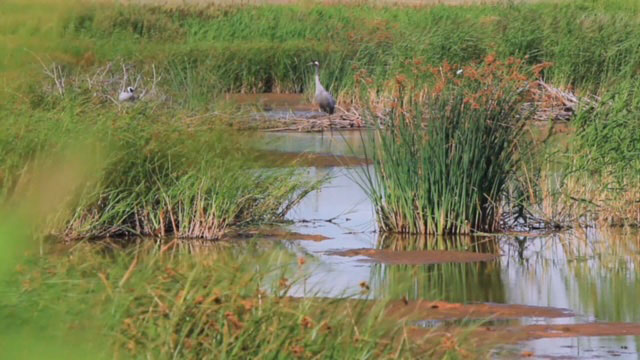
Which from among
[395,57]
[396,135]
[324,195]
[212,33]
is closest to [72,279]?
[396,135]

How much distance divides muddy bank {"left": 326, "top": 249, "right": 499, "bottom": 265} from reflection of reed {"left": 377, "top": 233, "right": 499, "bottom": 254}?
0.78ft

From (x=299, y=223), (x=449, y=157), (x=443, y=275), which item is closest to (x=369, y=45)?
(x=299, y=223)

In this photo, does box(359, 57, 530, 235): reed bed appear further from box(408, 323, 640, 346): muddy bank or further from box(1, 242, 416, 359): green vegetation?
box(1, 242, 416, 359): green vegetation

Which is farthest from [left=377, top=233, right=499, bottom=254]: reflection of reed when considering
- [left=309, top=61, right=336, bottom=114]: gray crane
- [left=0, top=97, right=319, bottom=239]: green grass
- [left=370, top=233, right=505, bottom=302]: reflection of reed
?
[left=309, top=61, right=336, bottom=114]: gray crane

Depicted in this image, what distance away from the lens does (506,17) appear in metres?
25.9

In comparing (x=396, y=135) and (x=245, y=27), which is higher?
(x=245, y=27)

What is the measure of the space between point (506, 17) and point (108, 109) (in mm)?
13968

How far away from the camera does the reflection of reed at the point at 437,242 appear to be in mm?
12109

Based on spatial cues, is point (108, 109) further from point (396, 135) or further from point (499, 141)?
point (499, 141)

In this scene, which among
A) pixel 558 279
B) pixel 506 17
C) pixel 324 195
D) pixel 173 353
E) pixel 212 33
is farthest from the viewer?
pixel 212 33

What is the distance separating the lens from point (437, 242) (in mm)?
12289

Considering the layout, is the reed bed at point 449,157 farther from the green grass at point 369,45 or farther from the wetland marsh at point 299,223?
the green grass at point 369,45

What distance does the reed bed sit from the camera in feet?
41.0

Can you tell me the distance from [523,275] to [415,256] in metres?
0.96
